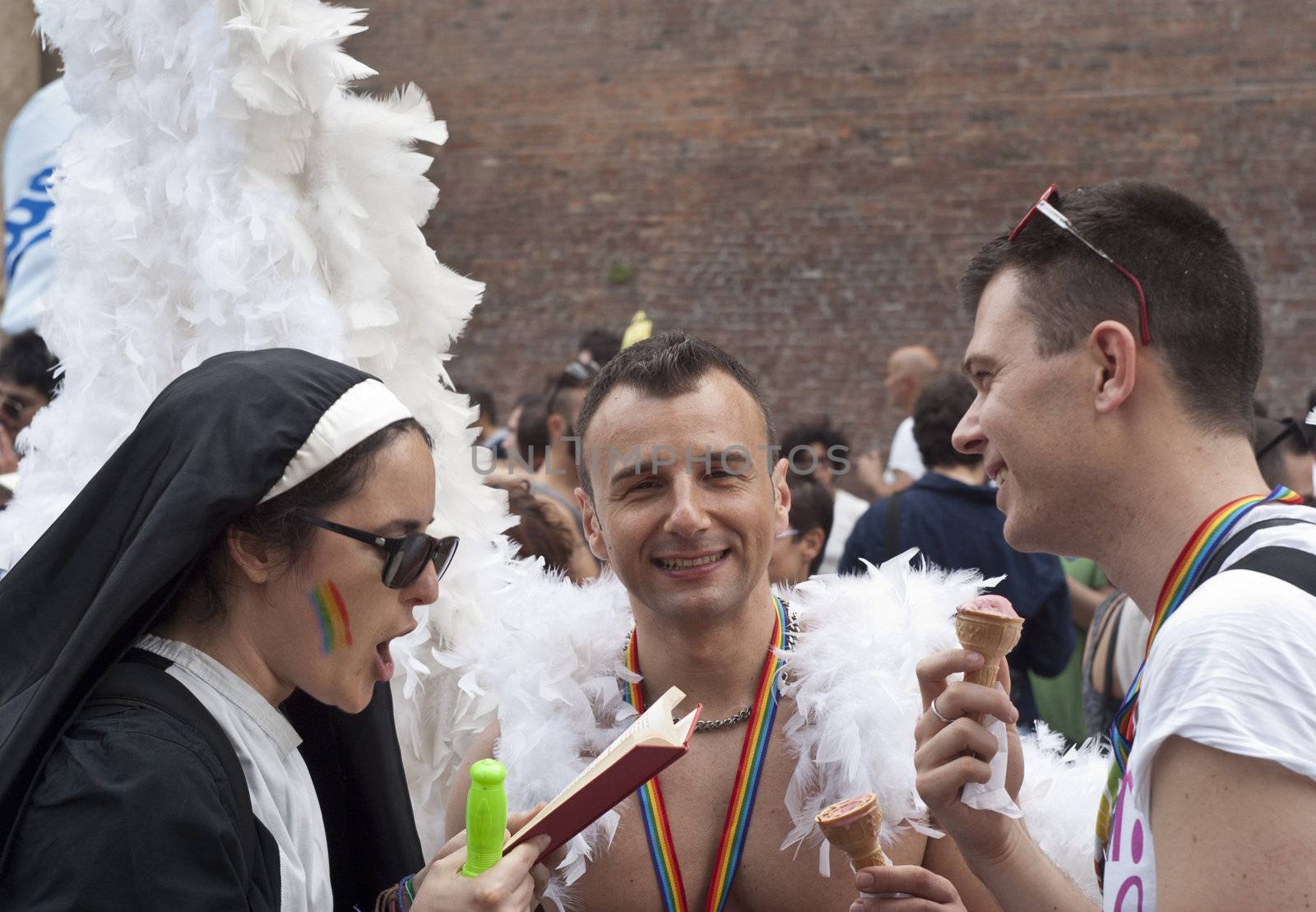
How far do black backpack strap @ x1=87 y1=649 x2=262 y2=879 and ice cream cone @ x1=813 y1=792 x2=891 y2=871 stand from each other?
32.3 inches

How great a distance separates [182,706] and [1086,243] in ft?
4.54


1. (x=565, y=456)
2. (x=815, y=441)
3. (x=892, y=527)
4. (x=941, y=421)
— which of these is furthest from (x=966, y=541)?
(x=815, y=441)

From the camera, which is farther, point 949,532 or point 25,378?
point 25,378

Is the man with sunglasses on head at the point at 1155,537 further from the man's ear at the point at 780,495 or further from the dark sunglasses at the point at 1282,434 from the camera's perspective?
the dark sunglasses at the point at 1282,434

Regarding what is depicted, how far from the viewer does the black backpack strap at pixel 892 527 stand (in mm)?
4668

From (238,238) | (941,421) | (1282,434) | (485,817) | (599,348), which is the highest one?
(238,238)

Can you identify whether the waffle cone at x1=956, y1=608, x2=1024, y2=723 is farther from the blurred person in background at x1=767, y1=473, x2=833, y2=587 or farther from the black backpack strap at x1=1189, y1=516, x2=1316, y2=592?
the blurred person in background at x1=767, y1=473, x2=833, y2=587

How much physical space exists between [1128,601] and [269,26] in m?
2.95

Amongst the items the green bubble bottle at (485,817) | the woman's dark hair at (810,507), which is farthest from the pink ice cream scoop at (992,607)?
the woman's dark hair at (810,507)

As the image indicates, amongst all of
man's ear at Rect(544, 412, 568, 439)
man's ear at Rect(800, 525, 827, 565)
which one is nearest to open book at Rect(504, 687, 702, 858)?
man's ear at Rect(800, 525, 827, 565)

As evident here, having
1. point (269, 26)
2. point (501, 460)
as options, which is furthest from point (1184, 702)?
point (501, 460)

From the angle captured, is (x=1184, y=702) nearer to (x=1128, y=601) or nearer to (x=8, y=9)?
→ (x=1128, y=601)

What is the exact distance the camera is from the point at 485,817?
5.82 feet

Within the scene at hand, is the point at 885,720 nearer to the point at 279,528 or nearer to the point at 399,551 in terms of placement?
the point at 399,551
